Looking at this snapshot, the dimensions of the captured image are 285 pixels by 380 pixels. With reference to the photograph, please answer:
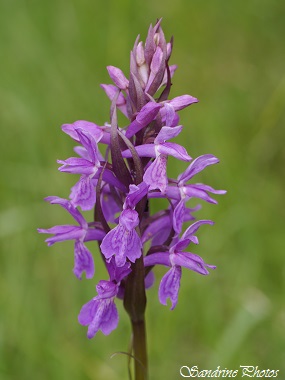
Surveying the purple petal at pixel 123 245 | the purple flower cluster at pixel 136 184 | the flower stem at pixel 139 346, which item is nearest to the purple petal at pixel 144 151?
the purple flower cluster at pixel 136 184

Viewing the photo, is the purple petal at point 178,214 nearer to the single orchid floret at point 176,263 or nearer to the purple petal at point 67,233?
the single orchid floret at point 176,263

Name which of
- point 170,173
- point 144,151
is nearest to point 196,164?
point 144,151

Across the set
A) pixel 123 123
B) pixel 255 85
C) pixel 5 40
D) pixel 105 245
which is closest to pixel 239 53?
pixel 255 85

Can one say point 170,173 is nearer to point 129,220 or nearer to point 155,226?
point 155,226

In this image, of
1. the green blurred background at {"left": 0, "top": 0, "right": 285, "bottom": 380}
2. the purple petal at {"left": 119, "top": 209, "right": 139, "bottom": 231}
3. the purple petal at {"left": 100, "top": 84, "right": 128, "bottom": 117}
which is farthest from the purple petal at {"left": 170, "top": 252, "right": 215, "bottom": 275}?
the green blurred background at {"left": 0, "top": 0, "right": 285, "bottom": 380}

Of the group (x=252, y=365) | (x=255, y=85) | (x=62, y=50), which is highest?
(x=62, y=50)

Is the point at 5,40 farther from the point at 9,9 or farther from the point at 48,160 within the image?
the point at 48,160

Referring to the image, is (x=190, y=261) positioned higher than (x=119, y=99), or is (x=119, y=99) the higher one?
(x=119, y=99)
